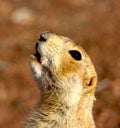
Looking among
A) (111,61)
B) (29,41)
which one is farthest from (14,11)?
(111,61)

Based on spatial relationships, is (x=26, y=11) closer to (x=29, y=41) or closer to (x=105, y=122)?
(x=29, y=41)

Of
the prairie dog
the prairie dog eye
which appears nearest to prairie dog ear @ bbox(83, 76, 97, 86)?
the prairie dog

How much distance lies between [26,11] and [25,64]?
135 inches

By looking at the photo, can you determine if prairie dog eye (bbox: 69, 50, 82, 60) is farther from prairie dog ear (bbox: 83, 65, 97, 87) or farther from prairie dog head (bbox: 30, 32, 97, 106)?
prairie dog ear (bbox: 83, 65, 97, 87)

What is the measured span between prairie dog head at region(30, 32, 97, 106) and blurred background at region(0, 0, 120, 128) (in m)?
2.94

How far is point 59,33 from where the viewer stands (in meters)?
13.2

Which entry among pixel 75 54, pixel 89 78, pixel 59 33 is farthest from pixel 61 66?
pixel 59 33

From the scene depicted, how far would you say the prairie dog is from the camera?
6.06 m

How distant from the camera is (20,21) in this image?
1475 centimetres

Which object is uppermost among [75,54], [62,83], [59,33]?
[59,33]

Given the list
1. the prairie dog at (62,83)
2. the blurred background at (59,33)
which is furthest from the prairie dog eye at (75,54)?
the blurred background at (59,33)

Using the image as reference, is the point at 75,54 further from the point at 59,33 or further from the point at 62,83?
the point at 59,33

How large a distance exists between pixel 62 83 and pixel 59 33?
704 cm

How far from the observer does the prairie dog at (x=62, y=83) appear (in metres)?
6.06
